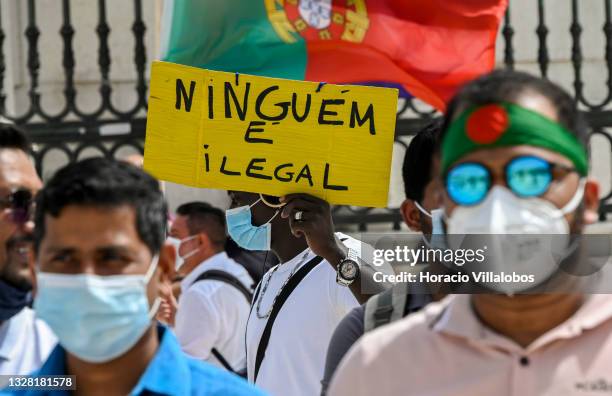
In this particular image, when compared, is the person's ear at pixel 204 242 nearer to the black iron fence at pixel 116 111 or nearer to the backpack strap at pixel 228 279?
the backpack strap at pixel 228 279

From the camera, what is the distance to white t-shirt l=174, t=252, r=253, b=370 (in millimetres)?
A: 6547

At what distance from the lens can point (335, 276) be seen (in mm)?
4703

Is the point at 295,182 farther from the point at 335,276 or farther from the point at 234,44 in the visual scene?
the point at 234,44

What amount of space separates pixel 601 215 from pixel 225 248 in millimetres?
3044

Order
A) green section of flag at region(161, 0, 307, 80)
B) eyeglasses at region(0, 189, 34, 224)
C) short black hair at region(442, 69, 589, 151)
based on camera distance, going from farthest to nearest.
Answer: green section of flag at region(161, 0, 307, 80), eyeglasses at region(0, 189, 34, 224), short black hair at region(442, 69, 589, 151)

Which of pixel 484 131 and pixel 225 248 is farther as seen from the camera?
pixel 225 248

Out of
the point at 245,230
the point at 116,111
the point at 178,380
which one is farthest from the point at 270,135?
the point at 116,111

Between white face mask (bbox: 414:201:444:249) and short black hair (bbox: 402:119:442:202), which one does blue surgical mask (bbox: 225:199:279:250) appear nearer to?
short black hair (bbox: 402:119:442:202)

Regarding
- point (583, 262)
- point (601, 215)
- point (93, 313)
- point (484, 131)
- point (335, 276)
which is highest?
point (484, 131)

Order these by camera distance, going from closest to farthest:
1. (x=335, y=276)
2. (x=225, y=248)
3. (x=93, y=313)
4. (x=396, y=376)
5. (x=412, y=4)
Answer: (x=396, y=376) < (x=93, y=313) < (x=335, y=276) < (x=225, y=248) < (x=412, y=4)

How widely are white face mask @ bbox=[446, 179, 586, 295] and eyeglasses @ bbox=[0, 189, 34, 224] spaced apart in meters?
1.85

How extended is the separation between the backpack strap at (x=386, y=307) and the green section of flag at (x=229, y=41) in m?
4.06

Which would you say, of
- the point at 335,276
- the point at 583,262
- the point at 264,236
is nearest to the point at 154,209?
the point at 583,262

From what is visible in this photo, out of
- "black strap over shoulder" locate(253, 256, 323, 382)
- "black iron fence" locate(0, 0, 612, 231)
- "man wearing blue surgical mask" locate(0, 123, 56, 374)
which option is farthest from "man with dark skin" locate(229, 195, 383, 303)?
"black iron fence" locate(0, 0, 612, 231)
